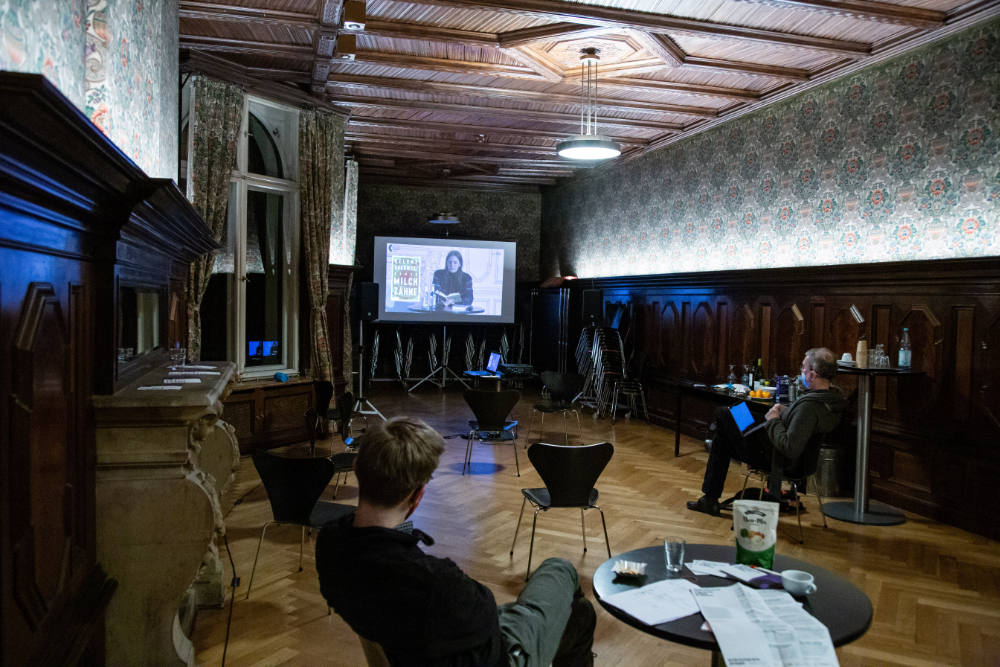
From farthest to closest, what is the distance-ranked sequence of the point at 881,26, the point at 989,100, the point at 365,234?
1. the point at 365,234
2. the point at 881,26
3. the point at 989,100

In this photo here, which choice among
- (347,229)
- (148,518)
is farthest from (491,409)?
(347,229)

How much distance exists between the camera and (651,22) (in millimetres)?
4973

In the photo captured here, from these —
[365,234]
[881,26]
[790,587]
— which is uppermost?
[881,26]

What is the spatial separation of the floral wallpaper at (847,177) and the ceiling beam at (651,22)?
2.03ft

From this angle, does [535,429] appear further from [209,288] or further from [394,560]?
[394,560]

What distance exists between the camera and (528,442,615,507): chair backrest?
3.61 metres

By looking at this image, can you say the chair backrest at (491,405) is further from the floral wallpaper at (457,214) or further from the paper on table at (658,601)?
the floral wallpaper at (457,214)

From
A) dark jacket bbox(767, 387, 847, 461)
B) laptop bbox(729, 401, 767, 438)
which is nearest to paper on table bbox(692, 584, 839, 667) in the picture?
dark jacket bbox(767, 387, 847, 461)

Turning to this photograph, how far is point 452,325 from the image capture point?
12.5 metres

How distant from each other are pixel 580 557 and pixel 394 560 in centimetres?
253

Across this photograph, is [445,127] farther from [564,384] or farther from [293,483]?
[293,483]

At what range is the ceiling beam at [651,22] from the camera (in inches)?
183

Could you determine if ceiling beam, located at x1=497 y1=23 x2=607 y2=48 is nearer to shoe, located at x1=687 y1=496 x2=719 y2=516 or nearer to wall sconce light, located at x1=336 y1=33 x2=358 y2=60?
wall sconce light, located at x1=336 y1=33 x2=358 y2=60

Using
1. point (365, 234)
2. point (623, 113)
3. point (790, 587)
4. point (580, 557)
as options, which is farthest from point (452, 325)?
point (790, 587)
